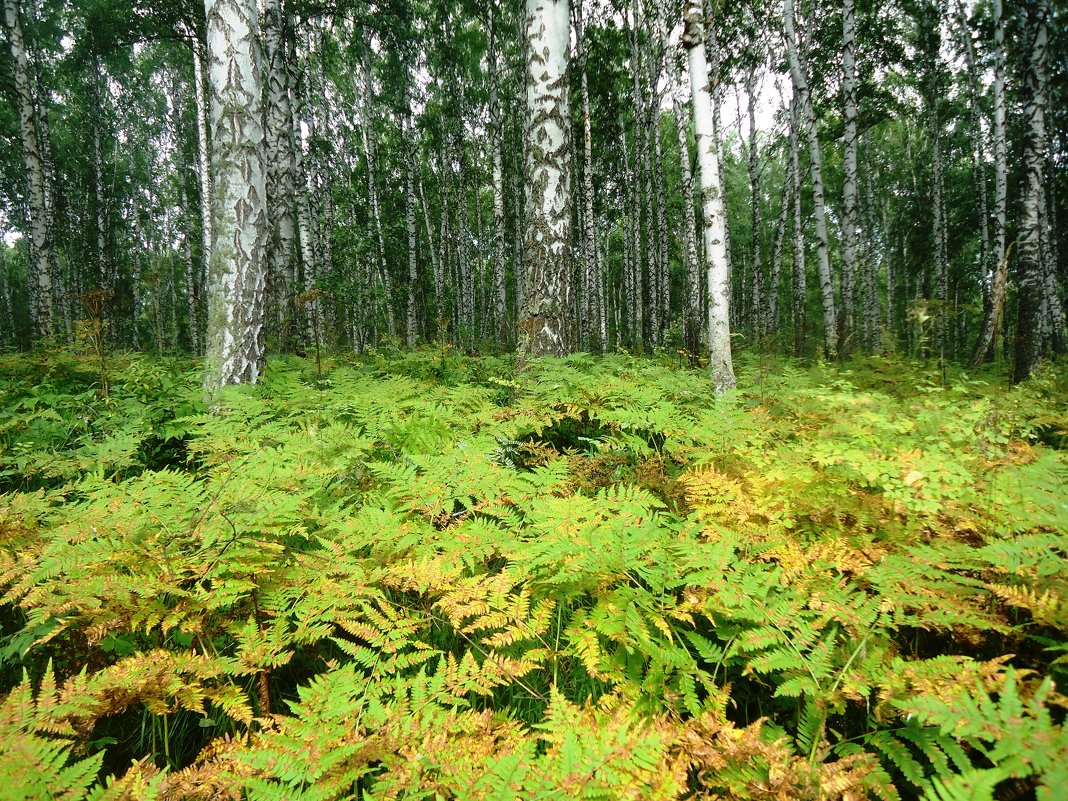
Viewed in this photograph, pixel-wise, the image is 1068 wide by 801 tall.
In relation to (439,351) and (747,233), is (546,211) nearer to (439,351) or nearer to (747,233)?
(439,351)

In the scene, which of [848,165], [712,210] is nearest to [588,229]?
[848,165]

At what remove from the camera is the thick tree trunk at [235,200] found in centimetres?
467

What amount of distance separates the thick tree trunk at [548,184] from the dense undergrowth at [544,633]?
3.05 metres

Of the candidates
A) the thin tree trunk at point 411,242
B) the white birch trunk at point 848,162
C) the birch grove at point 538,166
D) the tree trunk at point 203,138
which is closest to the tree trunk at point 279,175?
the birch grove at point 538,166

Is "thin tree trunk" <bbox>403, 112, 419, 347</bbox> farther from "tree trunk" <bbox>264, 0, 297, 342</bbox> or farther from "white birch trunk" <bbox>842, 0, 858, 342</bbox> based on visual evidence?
"white birch trunk" <bbox>842, 0, 858, 342</bbox>

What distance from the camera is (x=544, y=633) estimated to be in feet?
6.91

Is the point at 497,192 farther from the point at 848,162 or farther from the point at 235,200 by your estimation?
the point at 235,200

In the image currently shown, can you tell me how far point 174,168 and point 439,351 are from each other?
3050 centimetres

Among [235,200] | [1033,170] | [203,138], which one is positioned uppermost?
[203,138]

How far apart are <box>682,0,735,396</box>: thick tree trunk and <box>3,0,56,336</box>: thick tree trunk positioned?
1393 centimetres

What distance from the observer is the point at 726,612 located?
5.63ft

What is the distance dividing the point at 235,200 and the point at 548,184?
351cm

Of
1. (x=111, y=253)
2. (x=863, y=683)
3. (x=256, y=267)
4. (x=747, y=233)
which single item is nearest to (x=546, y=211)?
(x=256, y=267)

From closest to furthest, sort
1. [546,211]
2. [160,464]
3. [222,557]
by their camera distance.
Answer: [222,557] < [160,464] < [546,211]
